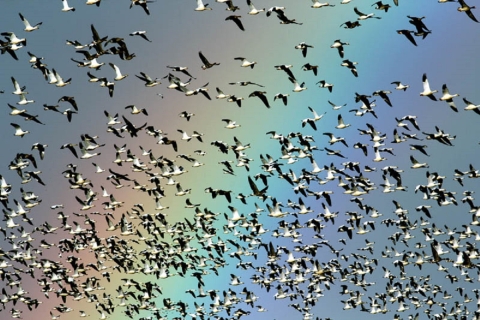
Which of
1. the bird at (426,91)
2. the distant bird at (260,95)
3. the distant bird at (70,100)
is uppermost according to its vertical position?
the distant bird at (70,100)

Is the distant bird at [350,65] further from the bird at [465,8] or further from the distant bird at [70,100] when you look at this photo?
the distant bird at [70,100]

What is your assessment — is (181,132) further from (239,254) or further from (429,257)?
(429,257)

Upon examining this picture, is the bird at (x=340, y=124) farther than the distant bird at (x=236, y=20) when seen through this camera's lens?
Yes

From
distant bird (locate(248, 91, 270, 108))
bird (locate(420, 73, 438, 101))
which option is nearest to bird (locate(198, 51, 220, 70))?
distant bird (locate(248, 91, 270, 108))

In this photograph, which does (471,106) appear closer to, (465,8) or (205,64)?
(465,8)

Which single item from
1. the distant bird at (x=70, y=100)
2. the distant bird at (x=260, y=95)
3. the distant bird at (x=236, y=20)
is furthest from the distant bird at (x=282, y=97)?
the distant bird at (x=70, y=100)

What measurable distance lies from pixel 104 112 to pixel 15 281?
56.1ft

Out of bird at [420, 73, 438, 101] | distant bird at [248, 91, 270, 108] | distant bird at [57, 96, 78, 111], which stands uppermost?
distant bird at [57, 96, 78, 111]

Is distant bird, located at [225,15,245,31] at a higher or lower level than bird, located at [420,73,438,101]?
higher

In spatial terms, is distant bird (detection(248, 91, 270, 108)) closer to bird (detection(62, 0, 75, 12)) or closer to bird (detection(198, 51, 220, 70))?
bird (detection(198, 51, 220, 70))

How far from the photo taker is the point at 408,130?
185ft

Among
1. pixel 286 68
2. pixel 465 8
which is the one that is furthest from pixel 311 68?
pixel 465 8

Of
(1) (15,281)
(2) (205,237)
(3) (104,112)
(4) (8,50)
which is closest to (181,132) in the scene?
(3) (104,112)

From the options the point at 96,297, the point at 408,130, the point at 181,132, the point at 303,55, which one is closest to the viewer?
the point at 303,55
